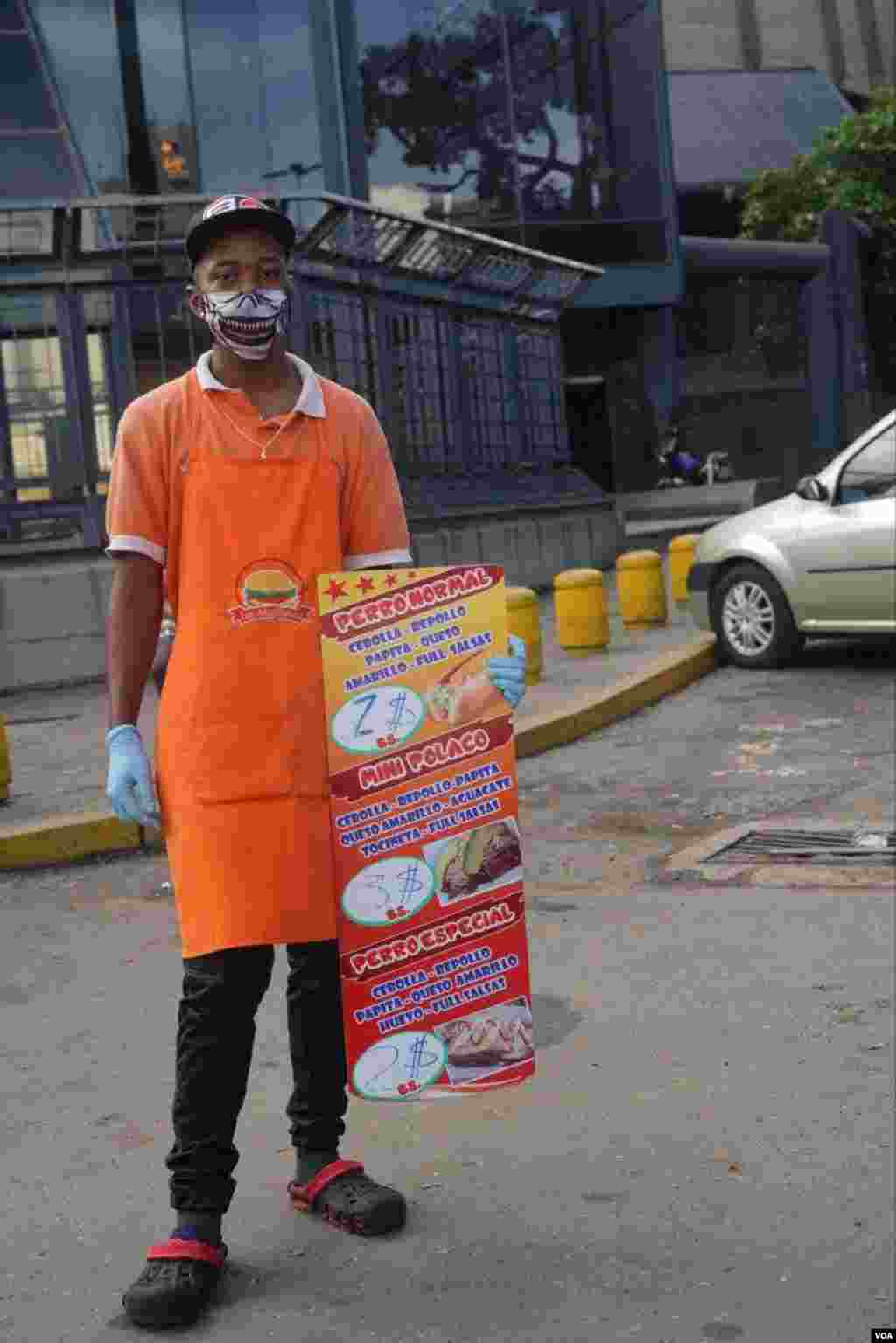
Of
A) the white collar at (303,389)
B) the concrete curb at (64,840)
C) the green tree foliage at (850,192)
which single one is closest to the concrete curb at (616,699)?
the concrete curb at (64,840)

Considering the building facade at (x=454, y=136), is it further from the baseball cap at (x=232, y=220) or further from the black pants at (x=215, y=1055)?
the black pants at (x=215, y=1055)

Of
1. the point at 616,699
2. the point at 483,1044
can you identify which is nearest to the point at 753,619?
the point at 616,699

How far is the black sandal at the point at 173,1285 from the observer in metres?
3.20

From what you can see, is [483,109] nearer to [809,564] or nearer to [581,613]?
[581,613]

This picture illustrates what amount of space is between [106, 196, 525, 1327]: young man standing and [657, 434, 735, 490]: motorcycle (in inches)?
1168

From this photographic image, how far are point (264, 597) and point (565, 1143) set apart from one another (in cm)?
142

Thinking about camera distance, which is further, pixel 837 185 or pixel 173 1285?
pixel 837 185

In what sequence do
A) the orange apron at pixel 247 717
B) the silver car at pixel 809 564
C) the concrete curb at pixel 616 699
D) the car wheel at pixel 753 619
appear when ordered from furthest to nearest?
the car wheel at pixel 753 619, the silver car at pixel 809 564, the concrete curb at pixel 616 699, the orange apron at pixel 247 717

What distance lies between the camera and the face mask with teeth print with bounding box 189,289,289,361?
348 cm

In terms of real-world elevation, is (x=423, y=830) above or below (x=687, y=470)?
below

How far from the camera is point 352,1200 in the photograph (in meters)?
3.55

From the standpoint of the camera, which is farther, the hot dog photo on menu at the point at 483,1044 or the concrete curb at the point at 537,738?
the concrete curb at the point at 537,738

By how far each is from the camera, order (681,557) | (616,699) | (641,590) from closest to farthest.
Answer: (616,699) < (641,590) < (681,557)

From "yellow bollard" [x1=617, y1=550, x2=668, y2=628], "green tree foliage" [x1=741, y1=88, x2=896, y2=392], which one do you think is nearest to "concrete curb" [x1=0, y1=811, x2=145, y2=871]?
"yellow bollard" [x1=617, y1=550, x2=668, y2=628]
